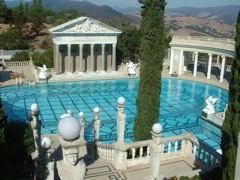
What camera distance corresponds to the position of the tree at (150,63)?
10852 mm

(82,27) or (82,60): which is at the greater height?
(82,27)

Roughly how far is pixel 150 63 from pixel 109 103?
432 inches

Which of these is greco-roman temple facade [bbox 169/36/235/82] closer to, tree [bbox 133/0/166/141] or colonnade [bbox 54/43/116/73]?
colonnade [bbox 54/43/116/73]

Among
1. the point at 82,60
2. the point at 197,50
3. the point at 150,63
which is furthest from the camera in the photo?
the point at 82,60

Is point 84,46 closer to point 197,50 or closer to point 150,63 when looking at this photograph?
point 197,50

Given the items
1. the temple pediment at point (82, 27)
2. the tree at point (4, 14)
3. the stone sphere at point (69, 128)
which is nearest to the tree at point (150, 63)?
the stone sphere at point (69, 128)

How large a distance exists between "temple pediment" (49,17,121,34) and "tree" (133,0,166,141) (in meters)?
19.1

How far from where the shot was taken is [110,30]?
3152 centimetres

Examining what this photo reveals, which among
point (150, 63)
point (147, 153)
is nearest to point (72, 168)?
point (147, 153)

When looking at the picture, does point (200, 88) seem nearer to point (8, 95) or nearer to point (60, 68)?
point (60, 68)

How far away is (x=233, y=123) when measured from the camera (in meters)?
6.72

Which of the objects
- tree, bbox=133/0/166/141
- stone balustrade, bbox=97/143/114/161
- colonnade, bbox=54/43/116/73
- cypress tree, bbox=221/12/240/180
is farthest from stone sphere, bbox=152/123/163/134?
colonnade, bbox=54/43/116/73

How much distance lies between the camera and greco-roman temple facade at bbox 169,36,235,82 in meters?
28.2

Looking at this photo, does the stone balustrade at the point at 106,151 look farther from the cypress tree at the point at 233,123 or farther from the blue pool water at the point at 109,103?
the cypress tree at the point at 233,123
